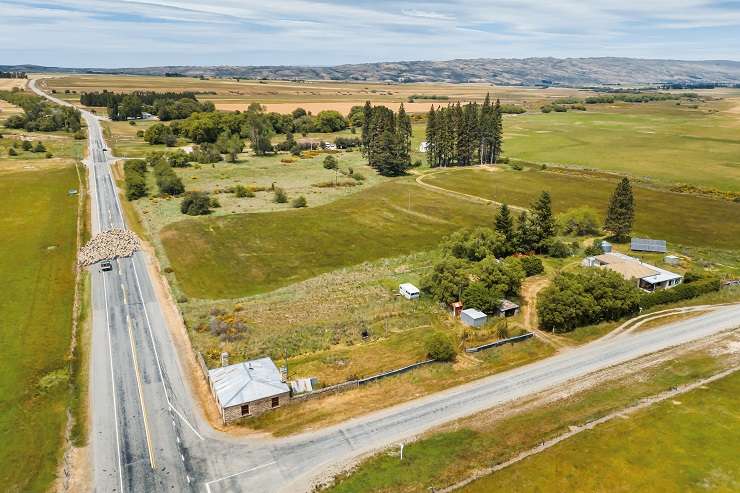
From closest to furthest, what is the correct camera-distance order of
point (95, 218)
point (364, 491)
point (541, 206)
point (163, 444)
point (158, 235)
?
1. point (364, 491)
2. point (163, 444)
3. point (541, 206)
4. point (158, 235)
5. point (95, 218)

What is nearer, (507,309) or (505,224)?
(507,309)

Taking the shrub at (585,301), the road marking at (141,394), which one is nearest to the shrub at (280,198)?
the road marking at (141,394)

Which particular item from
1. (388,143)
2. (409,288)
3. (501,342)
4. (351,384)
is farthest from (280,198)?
(351,384)

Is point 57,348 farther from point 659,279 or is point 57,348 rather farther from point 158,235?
point 659,279

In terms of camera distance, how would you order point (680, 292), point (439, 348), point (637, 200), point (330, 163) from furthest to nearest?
point (330, 163) < point (637, 200) < point (680, 292) < point (439, 348)

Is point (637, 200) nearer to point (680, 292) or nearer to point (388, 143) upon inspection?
point (680, 292)

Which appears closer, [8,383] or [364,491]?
[364,491]

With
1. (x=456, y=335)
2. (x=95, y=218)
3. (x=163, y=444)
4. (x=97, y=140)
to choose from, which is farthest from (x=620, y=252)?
(x=97, y=140)
